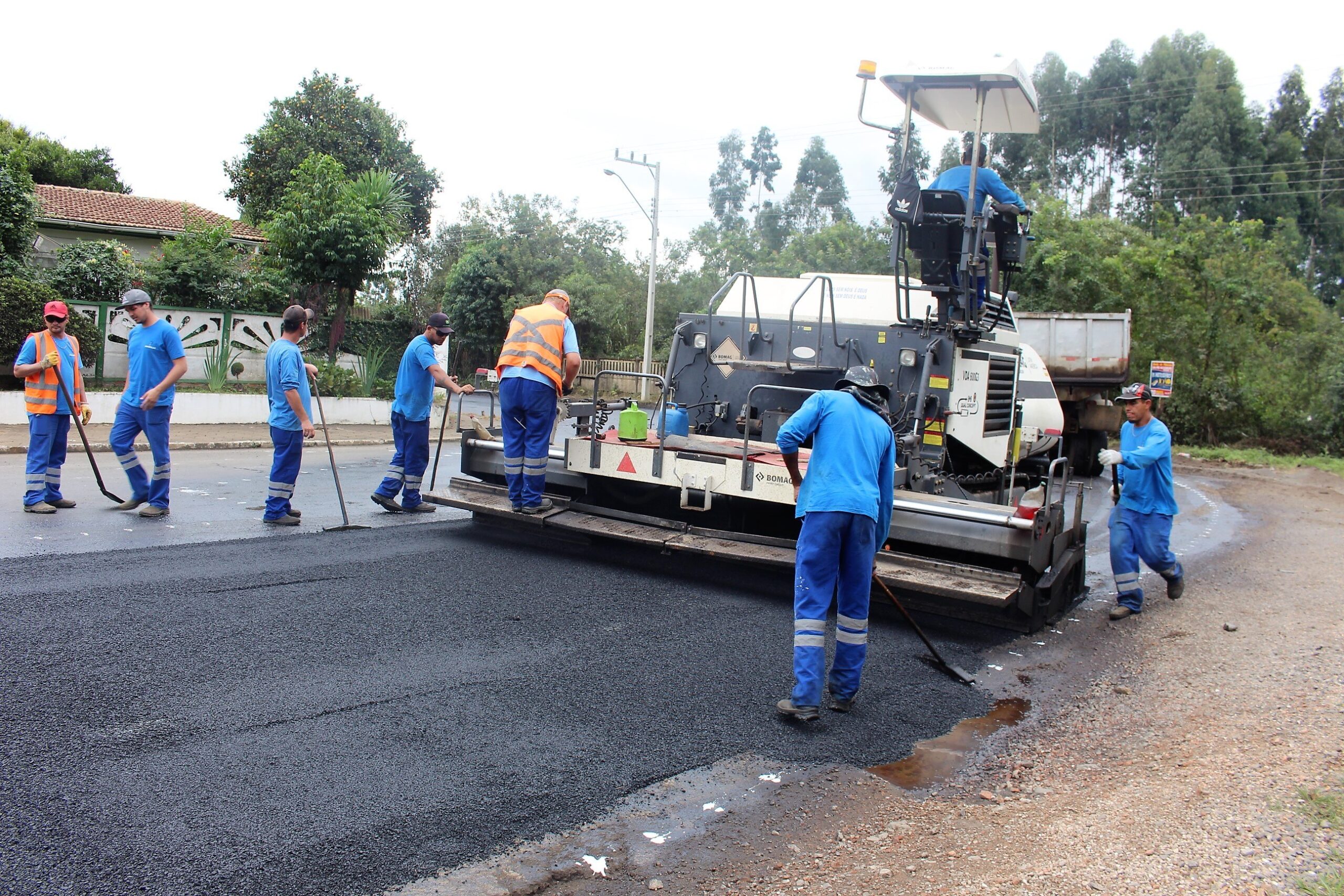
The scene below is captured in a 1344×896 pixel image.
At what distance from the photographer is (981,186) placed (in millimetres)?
6801

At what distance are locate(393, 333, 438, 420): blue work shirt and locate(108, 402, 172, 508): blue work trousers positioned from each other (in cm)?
→ 171

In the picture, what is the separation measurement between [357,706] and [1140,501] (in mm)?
5478

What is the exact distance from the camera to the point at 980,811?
141 inches

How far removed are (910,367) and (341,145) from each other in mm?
28942

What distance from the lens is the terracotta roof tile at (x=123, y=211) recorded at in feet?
84.8

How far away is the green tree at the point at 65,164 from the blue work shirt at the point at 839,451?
33.9 metres

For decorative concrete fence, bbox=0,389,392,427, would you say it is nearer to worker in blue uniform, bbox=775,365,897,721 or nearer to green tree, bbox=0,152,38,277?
green tree, bbox=0,152,38,277

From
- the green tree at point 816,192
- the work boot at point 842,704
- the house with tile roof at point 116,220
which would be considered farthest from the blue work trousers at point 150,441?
the green tree at point 816,192

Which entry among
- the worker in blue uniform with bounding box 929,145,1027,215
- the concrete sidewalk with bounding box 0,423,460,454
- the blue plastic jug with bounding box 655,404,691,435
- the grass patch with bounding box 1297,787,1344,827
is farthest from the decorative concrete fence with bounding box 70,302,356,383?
the grass patch with bounding box 1297,787,1344,827

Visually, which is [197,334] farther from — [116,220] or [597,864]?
[597,864]

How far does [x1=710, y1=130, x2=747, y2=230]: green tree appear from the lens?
84688 millimetres

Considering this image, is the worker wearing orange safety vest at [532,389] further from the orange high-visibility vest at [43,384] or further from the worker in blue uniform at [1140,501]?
the worker in blue uniform at [1140,501]

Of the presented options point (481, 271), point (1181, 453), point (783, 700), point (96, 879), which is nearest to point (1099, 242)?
point (1181, 453)

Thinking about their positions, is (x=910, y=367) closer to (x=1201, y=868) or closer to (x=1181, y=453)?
(x=1201, y=868)
